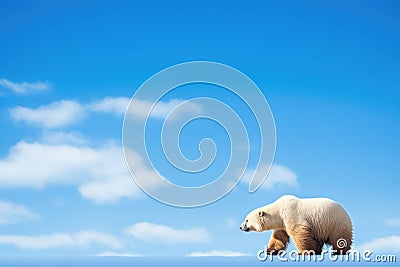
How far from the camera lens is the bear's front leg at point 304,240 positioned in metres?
6.85

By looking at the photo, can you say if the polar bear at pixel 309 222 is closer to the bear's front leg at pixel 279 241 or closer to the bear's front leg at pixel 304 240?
the bear's front leg at pixel 304 240

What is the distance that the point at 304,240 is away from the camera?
6.87 m

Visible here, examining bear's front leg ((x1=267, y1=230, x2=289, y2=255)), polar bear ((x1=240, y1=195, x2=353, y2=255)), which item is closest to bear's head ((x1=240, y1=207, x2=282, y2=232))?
polar bear ((x1=240, y1=195, x2=353, y2=255))

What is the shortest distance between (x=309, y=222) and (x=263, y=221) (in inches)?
21.9

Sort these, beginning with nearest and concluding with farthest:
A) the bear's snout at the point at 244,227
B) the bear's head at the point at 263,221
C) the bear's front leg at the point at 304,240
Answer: the bear's front leg at the point at 304,240 → the bear's head at the point at 263,221 → the bear's snout at the point at 244,227

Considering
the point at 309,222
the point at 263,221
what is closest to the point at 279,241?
the point at 263,221

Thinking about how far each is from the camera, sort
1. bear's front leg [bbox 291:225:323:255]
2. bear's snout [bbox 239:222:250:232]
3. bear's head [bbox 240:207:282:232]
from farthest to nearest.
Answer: bear's snout [bbox 239:222:250:232]
bear's head [bbox 240:207:282:232]
bear's front leg [bbox 291:225:323:255]

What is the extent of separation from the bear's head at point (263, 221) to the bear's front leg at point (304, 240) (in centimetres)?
25

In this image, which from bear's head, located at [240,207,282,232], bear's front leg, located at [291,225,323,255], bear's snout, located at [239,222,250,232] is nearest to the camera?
bear's front leg, located at [291,225,323,255]

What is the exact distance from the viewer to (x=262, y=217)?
713 centimetres

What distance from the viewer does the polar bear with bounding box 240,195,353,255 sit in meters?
6.91

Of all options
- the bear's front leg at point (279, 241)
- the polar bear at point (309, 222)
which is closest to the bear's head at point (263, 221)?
the polar bear at point (309, 222)

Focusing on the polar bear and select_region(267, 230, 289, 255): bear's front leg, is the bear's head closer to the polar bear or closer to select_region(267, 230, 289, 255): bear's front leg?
the polar bear

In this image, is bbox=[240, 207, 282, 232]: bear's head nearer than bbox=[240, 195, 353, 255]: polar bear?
No
